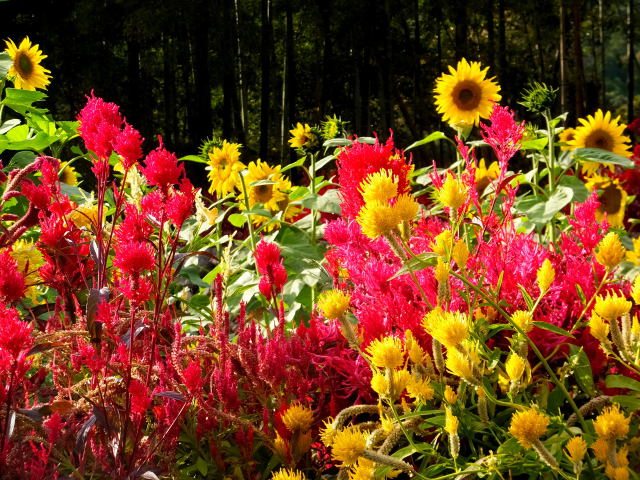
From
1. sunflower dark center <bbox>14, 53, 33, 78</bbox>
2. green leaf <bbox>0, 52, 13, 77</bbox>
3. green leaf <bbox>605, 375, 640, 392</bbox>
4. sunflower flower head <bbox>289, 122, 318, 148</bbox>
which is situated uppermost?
sunflower dark center <bbox>14, 53, 33, 78</bbox>

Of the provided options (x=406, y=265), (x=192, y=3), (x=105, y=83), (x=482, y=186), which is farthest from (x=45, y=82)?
(x=105, y=83)

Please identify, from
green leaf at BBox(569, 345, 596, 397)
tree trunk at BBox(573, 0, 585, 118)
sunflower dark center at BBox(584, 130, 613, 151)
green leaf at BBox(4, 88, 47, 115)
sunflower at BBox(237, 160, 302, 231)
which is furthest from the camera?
tree trunk at BBox(573, 0, 585, 118)

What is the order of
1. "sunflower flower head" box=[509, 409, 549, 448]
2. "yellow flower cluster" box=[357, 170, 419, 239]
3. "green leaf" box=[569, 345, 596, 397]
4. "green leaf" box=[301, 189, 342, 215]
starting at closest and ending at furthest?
1. "sunflower flower head" box=[509, 409, 549, 448]
2. "yellow flower cluster" box=[357, 170, 419, 239]
3. "green leaf" box=[569, 345, 596, 397]
4. "green leaf" box=[301, 189, 342, 215]

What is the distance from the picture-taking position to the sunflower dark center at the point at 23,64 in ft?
13.5

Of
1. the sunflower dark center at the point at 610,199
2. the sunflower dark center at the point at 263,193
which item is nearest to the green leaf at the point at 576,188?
the sunflower dark center at the point at 263,193

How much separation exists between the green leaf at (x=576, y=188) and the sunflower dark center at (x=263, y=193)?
1269mm

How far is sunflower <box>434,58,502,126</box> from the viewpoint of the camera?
341cm

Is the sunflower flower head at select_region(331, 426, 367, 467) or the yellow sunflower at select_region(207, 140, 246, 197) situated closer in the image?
the sunflower flower head at select_region(331, 426, 367, 467)

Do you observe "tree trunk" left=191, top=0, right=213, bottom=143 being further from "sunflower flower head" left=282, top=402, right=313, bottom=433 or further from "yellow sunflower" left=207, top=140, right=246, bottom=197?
"sunflower flower head" left=282, top=402, right=313, bottom=433

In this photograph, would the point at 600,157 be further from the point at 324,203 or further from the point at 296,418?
the point at 296,418

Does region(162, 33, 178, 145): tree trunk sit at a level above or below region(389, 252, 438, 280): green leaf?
above

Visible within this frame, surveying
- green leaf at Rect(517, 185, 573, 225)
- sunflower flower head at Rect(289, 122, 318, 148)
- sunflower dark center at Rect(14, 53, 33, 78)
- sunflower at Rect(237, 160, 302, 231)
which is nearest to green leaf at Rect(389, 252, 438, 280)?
green leaf at Rect(517, 185, 573, 225)

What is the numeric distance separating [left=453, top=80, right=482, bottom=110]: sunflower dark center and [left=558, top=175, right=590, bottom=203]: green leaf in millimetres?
667

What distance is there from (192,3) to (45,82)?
11.4 m
